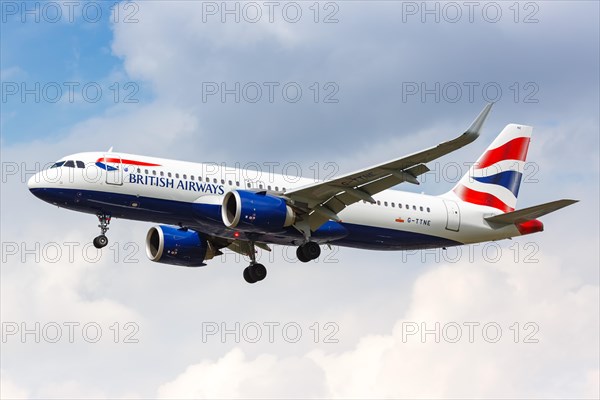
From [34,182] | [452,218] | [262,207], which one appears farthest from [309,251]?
[34,182]

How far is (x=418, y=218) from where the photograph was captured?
50.8m

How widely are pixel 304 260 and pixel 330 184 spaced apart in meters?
4.60

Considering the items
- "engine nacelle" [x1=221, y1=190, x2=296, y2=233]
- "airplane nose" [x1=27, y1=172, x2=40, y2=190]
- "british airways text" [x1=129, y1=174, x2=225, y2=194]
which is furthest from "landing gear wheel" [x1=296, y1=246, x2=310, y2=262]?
"airplane nose" [x1=27, y1=172, x2=40, y2=190]

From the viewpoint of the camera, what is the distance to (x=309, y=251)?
48031 mm

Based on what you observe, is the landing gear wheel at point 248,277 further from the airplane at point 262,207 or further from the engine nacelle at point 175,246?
the engine nacelle at point 175,246

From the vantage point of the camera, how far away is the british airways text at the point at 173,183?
44.8 m

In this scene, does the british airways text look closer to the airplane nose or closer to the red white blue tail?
the airplane nose

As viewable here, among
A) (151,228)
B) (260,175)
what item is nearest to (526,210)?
(260,175)

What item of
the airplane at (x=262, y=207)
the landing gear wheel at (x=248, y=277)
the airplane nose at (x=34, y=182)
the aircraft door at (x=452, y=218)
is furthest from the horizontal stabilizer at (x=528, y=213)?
the airplane nose at (x=34, y=182)

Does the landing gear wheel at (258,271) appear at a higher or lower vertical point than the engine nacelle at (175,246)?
lower

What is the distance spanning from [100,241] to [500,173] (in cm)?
2078

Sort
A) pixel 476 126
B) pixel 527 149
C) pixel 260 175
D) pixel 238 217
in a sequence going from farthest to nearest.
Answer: pixel 527 149, pixel 260 175, pixel 238 217, pixel 476 126

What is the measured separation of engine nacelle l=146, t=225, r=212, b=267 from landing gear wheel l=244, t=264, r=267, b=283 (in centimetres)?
215

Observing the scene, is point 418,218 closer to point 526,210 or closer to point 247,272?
point 526,210
